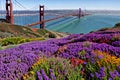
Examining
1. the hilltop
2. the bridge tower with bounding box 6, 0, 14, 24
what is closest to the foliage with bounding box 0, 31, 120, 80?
the hilltop

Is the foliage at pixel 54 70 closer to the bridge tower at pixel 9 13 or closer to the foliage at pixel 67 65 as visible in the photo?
the foliage at pixel 67 65

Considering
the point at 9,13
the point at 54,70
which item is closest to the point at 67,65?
the point at 54,70

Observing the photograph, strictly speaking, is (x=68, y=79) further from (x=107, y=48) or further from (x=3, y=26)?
(x=3, y=26)

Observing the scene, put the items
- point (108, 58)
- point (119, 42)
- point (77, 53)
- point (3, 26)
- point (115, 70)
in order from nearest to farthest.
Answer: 1. point (115, 70)
2. point (108, 58)
3. point (77, 53)
4. point (119, 42)
5. point (3, 26)

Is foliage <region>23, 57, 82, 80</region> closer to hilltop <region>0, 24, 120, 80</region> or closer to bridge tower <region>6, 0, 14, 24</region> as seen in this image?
hilltop <region>0, 24, 120, 80</region>

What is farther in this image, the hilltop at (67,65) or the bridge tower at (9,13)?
the bridge tower at (9,13)

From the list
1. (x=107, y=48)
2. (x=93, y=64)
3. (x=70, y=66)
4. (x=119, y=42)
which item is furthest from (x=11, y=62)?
(x=119, y=42)

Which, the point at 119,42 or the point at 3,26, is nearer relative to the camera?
the point at 119,42

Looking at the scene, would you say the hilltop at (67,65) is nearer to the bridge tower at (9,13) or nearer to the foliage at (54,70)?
the foliage at (54,70)

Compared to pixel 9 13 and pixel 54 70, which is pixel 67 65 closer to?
pixel 54 70

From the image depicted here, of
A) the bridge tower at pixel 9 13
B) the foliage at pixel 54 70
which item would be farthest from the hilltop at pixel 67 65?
the bridge tower at pixel 9 13

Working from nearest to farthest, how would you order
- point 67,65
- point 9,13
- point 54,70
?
1. point 54,70
2. point 67,65
3. point 9,13
